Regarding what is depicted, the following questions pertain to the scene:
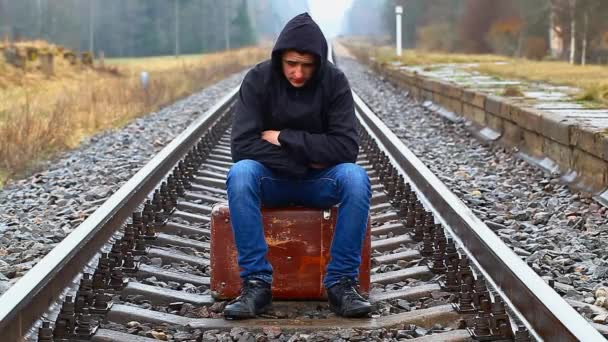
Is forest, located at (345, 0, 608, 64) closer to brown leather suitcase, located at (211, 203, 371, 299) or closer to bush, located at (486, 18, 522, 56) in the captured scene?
bush, located at (486, 18, 522, 56)

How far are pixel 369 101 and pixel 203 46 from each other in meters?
56.9

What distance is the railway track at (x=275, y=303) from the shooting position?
3.63 m

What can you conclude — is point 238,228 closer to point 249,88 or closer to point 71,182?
point 249,88

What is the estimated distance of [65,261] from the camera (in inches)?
165

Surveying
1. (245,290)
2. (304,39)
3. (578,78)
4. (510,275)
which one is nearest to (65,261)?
(245,290)

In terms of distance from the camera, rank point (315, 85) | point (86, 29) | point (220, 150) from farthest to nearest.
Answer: point (86, 29) < point (220, 150) < point (315, 85)

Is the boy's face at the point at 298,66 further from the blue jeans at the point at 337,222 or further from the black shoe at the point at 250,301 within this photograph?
the black shoe at the point at 250,301

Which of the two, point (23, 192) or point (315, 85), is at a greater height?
point (315, 85)

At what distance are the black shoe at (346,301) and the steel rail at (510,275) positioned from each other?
57 centimetres

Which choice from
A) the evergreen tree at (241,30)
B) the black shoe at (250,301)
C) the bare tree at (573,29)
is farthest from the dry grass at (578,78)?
the evergreen tree at (241,30)

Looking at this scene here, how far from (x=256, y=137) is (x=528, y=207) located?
2.79 meters

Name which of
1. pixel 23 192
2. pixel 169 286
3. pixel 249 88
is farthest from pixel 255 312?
pixel 23 192

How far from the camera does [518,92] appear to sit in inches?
443

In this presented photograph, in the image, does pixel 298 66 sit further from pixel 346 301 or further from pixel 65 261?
pixel 65 261
